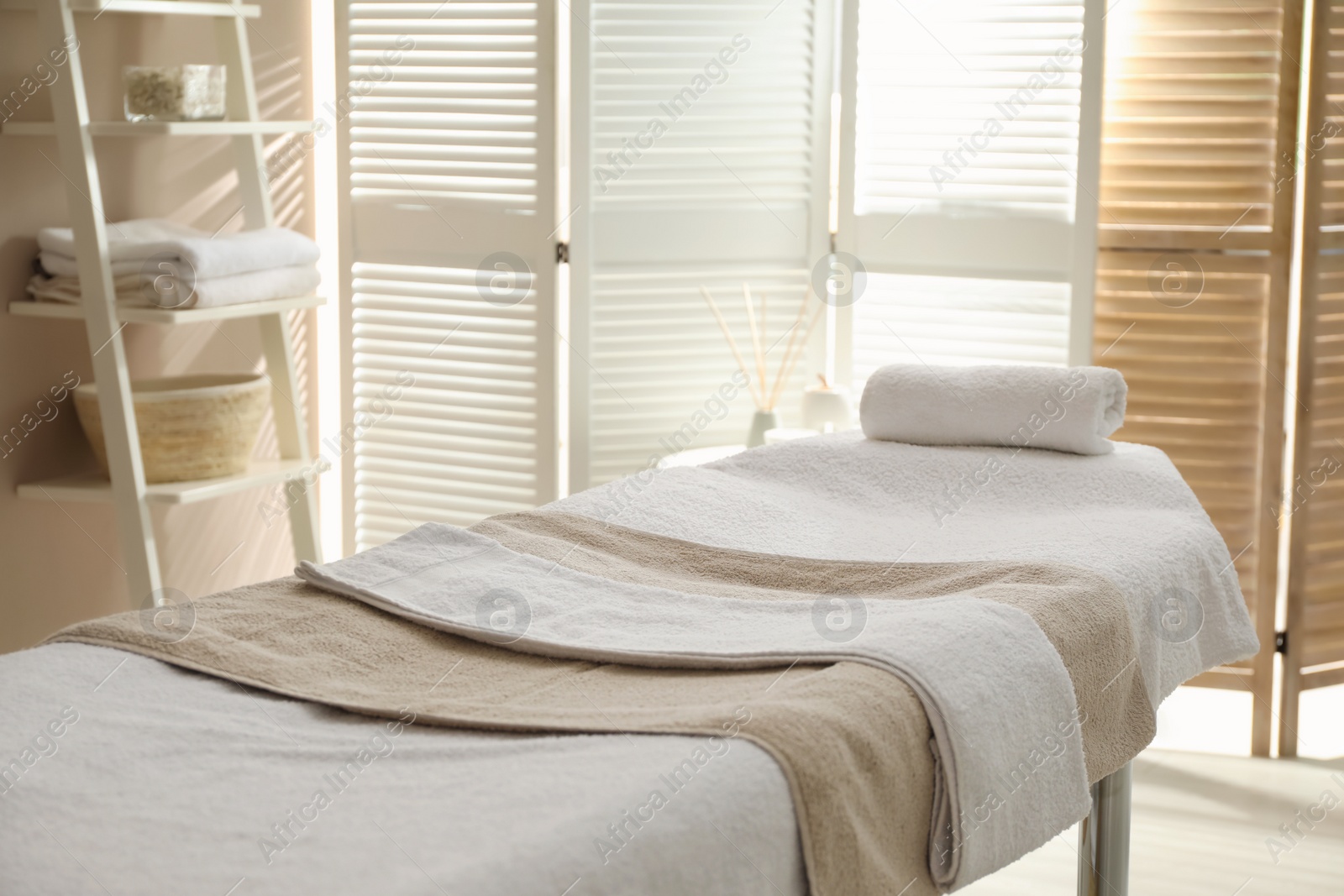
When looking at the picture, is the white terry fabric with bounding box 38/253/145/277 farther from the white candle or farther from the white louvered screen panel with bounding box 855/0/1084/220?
the white louvered screen panel with bounding box 855/0/1084/220

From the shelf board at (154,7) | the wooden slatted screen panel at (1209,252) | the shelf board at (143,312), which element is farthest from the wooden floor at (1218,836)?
the shelf board at (154,7)

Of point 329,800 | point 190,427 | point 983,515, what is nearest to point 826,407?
point 983,515

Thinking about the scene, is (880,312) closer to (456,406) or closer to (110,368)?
(456,406)

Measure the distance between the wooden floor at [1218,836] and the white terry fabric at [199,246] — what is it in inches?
59.9

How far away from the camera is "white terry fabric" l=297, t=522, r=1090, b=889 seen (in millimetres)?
1113

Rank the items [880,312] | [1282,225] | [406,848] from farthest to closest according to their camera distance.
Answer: [880,312], [1282,225], [406,848]

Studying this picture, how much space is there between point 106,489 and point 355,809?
1449 mm

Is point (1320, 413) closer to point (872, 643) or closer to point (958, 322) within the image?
point (958, 322)

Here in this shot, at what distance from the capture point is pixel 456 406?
286 centimetres

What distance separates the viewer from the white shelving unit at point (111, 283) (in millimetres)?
2039

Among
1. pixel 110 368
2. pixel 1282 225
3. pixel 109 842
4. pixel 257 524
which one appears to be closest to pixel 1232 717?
pixel 1282 225

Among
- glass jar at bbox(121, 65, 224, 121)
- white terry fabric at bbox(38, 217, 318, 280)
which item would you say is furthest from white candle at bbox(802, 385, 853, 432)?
glass jar at bbox(121, 65, 224, 121)

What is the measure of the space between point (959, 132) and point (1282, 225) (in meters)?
0.61

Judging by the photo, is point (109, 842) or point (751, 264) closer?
point (109, 842)
